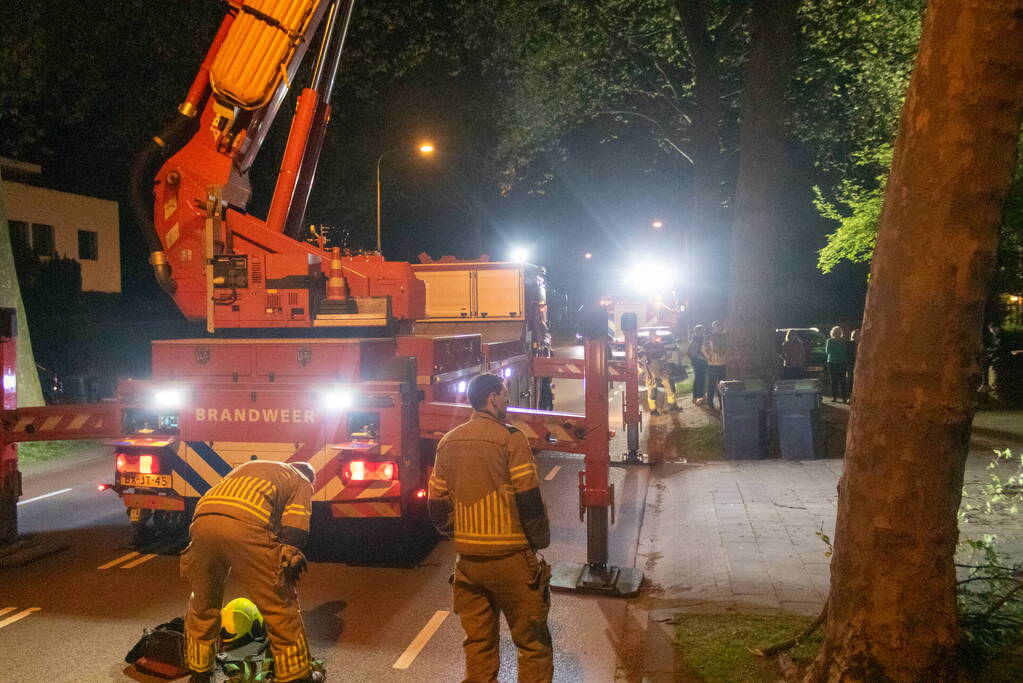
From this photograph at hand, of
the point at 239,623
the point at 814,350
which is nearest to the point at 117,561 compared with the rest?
the point at 239,623

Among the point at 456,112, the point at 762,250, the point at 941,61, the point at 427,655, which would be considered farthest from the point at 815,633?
the point at 456,112

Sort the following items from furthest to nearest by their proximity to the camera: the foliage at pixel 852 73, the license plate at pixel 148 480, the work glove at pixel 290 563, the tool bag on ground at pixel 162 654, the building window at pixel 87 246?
the building window at pixel 87 246 → the foliage at pixel 852 73 → the license plate at pixel 148 480 → the tool bag on ground at pixel 162 654 → the work glove at pixel 290 563

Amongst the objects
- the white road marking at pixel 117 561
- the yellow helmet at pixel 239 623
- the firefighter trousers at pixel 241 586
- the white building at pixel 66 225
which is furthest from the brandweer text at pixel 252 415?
the white building at pixel 66 225

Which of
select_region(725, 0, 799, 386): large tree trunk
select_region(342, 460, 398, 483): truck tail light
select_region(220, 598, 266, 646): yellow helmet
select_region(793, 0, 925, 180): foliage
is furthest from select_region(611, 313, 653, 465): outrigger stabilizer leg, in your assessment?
select_region(793, 0, 925, 180): foliage

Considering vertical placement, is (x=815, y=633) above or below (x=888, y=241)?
below

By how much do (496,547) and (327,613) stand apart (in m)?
2.62

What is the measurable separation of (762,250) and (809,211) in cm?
2519

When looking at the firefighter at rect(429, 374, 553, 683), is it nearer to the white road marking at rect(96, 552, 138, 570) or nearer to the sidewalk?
the sidewalk

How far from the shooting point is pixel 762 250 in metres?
13.1

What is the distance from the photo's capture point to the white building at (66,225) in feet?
91.9

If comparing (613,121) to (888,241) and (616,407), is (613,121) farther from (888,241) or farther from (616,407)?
(888,241)

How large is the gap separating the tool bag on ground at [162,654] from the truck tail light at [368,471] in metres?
1.95

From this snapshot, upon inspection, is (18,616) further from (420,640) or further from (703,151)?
(703,151)

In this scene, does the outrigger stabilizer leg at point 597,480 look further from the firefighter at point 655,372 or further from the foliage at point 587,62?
the foliage at point 587,62
